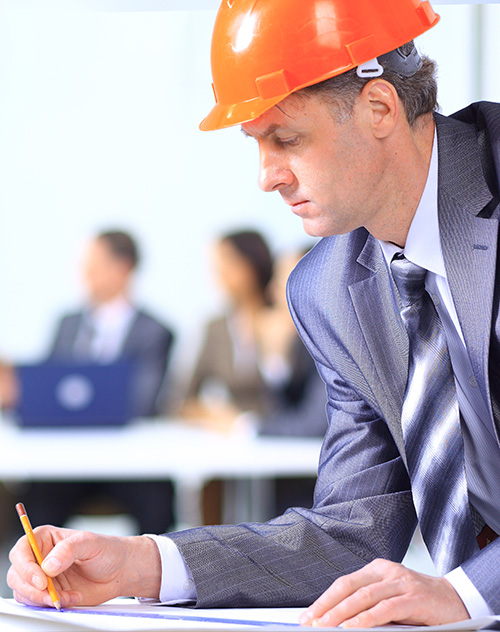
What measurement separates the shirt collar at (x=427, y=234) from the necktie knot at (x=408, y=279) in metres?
0.01

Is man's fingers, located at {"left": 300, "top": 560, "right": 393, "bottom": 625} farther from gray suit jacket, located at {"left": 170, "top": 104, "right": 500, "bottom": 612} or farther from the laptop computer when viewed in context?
the laptop computer

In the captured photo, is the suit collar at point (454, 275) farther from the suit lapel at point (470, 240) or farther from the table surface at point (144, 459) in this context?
the table surface at point (144, 459)

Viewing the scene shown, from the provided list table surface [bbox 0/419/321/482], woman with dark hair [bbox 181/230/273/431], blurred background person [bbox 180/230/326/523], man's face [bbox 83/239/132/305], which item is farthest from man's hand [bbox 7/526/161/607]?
man's face [bbox 83/239/132/305]

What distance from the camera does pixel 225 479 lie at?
3.86 meters

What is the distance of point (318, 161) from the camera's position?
47.3 inches

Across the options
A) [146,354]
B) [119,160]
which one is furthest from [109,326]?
[119,160]

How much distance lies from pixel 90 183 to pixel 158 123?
2.21ft

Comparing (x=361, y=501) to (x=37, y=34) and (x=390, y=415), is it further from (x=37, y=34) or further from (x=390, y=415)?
(x=37, y=34)

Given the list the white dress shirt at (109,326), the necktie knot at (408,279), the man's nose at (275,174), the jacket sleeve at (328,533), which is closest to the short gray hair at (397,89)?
the man's nose at (275,174)

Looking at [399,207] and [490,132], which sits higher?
[490,132]

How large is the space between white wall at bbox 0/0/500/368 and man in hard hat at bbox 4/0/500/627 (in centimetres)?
495

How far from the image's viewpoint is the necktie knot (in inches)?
47.7

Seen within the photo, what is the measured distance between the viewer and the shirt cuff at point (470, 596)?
100cm

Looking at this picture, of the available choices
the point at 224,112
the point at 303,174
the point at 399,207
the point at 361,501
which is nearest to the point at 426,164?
the point at 399,207
